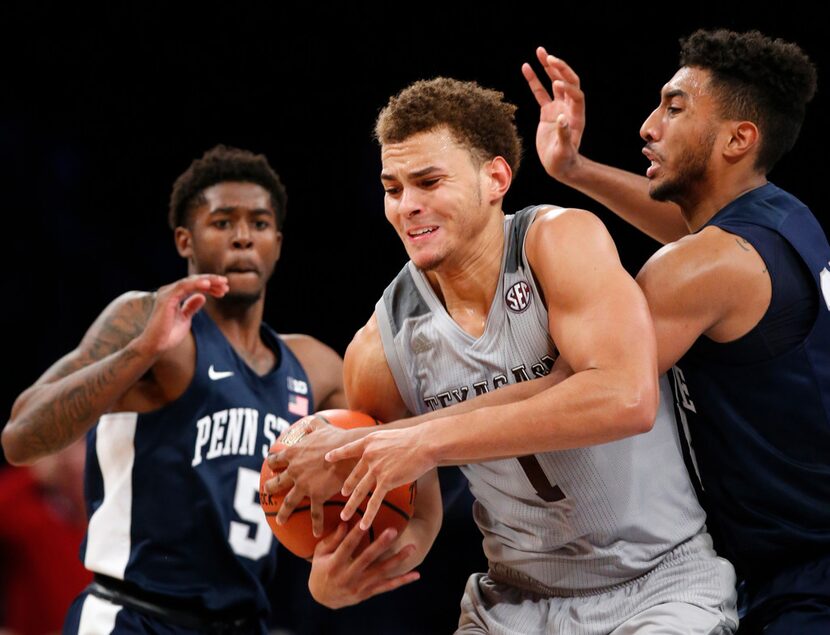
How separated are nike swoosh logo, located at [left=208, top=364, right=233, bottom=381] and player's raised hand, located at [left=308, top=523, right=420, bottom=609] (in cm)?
132

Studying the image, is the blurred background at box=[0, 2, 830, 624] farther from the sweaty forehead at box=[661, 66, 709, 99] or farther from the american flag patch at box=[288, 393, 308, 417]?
the sweaty forehead at box=[661, 66, 709, 99]

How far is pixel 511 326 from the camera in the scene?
2.61 metres

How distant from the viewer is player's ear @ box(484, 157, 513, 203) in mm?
2764

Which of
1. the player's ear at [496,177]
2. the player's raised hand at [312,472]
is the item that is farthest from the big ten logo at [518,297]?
the player's raised hand at [312,472]

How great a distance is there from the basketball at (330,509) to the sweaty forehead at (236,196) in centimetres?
183

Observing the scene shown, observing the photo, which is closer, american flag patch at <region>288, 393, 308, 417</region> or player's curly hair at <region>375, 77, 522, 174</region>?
player's curly hair at <region>375, 77, 522, 174</region>

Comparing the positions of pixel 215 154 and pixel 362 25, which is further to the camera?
pixel 362 25

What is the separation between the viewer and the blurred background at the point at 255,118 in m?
6.61

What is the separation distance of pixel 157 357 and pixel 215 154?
1314 mm

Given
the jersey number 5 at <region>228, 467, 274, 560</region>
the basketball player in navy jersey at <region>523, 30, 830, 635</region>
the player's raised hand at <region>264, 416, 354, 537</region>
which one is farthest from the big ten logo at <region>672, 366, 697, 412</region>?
the jersey number 5 at <region>228, 467, 274, 560</region>

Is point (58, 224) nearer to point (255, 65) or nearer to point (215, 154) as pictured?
point (255, 65)

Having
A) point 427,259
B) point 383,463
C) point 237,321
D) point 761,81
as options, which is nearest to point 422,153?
point 427,259

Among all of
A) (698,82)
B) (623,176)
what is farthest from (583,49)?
(698,82)

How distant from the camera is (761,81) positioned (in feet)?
9.45
